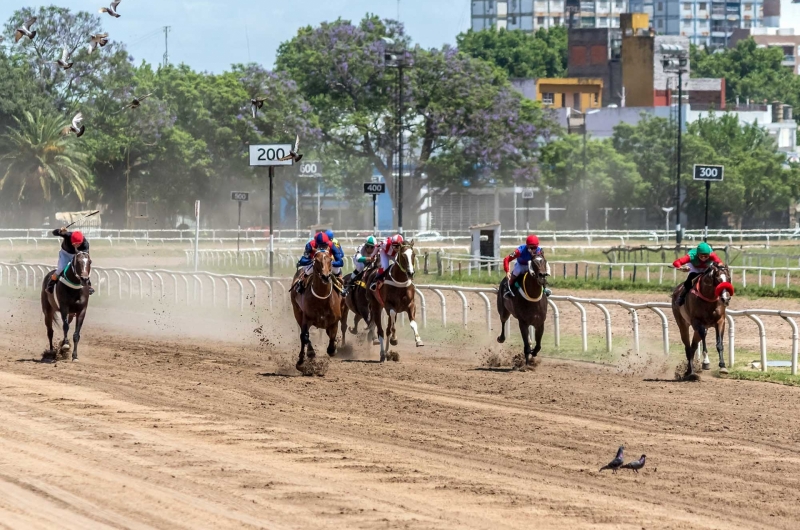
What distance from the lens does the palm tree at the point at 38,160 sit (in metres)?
60.1

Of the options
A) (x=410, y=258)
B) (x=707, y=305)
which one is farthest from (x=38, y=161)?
(x=707, y=305)

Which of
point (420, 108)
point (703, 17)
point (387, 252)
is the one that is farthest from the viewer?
Result: point (703, 17)

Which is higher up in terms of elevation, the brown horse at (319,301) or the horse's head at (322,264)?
the horse's head at (322,264)

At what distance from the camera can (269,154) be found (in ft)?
92.5

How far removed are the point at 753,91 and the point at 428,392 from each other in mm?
124052

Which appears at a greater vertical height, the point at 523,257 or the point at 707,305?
the point at 523,257

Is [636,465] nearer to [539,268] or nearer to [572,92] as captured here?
[539,268]

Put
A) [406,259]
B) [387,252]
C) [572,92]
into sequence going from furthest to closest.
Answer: [572,92] < [387,252] < [406,259]

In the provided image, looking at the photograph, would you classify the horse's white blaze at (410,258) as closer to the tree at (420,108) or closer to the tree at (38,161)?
the tree at (420,108)

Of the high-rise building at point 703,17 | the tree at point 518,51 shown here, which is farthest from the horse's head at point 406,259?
the high-rise building at point 703,17

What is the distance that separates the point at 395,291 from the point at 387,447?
7763 mm

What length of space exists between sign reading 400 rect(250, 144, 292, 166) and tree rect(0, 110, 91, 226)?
32.6 metres

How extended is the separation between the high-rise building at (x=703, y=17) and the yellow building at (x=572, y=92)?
6568 centimetres

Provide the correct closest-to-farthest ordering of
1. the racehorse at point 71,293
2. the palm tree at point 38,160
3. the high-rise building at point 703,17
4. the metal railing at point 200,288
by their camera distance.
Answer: the racehorse at point 71,293, the metal railing at point 200,288, the palm tree at point 38,160, the high-rise building at point 703,17
